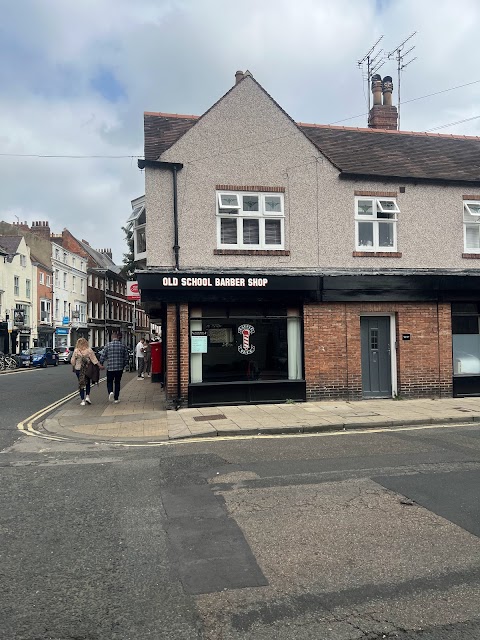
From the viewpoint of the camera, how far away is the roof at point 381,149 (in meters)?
13.2

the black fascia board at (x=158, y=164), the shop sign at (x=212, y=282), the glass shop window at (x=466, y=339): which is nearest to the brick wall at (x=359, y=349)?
the glass shop window at (x=466, y=339)

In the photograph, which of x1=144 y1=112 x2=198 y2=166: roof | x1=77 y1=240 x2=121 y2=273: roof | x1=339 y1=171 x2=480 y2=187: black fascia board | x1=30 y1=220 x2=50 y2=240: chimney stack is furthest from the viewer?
x1=77 y1=240 x2=121 y2=273: roof

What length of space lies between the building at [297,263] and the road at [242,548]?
5.51 m

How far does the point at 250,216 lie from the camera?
12.7 m

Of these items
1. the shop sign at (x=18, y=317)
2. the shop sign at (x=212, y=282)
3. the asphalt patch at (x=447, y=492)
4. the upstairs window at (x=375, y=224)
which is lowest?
the asphalt patch at (x=447, y=492)

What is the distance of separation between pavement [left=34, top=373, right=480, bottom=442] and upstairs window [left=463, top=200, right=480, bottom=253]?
428 cm

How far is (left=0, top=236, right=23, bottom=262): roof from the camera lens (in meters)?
42.1

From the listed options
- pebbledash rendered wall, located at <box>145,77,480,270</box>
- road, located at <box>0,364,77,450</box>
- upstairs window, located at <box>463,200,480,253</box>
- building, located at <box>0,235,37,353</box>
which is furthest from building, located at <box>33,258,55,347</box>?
upstairs window, located at <box>463,200,480,253</box>

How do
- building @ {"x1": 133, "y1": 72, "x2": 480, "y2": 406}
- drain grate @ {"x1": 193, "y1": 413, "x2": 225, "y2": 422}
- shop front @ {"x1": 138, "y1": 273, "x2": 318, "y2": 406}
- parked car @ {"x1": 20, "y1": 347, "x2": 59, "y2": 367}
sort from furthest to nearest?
1. parked car @ {"x1": 20, "y1": 347, "x2": 59, "y2": 367}
2. building @ {"x1": 133, "y1": 72, "x2": 480, "y2": 406}
3. shop front @ {"x1": 138, "y1": 273, "x2": 318, "y2": 406}
4. drain grate @ {"x1": 193, "y1": 413, "x2": 225, "y2": 422}

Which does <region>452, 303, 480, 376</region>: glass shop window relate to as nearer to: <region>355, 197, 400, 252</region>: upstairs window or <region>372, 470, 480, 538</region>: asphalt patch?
<region>355, 197, 400, 252</region>: upstairs window

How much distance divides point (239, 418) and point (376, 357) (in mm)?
4841

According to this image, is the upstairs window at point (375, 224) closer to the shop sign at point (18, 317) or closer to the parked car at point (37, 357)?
the parked car at point (37, 357)

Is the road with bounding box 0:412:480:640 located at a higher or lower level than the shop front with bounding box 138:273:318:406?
lower

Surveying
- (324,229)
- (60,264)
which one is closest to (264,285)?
(324,229)
